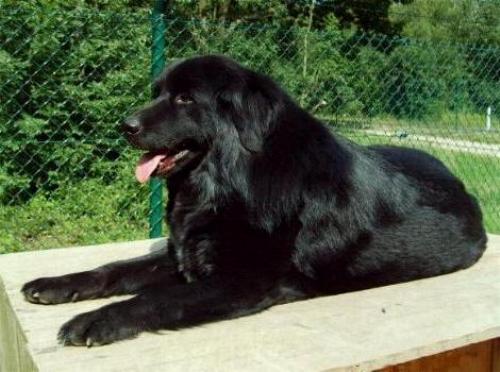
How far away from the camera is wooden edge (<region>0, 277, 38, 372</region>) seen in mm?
1845

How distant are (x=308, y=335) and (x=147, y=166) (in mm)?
852

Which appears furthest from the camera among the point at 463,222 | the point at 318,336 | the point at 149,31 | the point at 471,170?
the point at 471,170

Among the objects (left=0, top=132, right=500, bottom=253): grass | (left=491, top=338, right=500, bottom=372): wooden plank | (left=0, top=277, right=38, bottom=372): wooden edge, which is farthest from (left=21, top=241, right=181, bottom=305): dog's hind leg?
(left=0, top=132, right=500, bottom=253): grass

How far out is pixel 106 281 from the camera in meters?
2.22

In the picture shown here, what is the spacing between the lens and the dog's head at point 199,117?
2.14 meters

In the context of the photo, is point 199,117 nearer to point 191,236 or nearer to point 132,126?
point 132,126

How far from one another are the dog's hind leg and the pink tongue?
14.5 inches

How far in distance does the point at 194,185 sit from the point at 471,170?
5265 mm

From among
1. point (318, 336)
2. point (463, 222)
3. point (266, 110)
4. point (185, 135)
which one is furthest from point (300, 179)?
point (463, 222)

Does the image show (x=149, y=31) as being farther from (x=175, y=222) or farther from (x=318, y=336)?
(x=318, y=336)

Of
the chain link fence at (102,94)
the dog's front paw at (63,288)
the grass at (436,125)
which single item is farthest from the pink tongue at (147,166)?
the grass at (436,125)

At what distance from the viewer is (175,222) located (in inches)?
89.5

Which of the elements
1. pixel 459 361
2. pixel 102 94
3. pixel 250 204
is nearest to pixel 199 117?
pixel 250 204

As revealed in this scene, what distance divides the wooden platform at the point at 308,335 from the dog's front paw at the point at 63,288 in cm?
4
